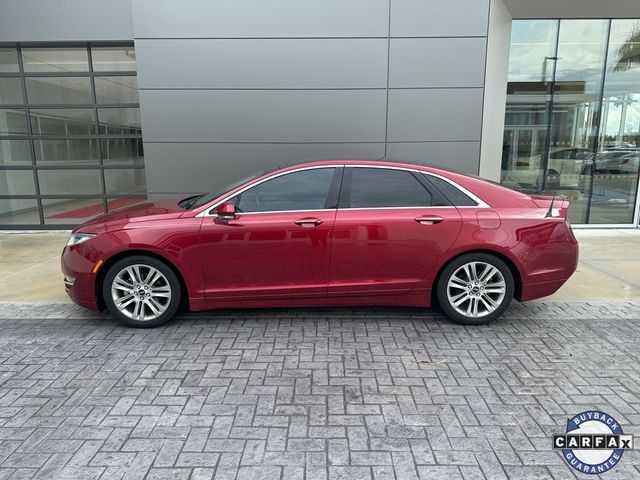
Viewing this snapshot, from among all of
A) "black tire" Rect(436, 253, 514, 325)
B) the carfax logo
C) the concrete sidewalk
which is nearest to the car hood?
the concrete sidewalk

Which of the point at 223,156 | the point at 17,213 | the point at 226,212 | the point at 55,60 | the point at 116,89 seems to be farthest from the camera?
the point at 17,213

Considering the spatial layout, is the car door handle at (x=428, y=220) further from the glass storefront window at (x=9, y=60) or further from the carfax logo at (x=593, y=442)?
the glass storefront window at (x=9, y=60)

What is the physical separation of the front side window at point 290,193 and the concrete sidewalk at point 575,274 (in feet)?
8.65

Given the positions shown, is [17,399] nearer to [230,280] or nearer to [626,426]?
[230,280]

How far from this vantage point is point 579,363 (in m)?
3.55

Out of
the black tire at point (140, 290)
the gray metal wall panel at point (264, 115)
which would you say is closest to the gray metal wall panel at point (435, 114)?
the gray metal wall panel at point (264, 115)

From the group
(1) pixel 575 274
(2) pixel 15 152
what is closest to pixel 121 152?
(2) pixel 15 152

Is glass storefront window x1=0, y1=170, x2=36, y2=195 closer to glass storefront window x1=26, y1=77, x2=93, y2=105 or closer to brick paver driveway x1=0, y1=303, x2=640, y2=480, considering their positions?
glass storefront window x1=26, y1=77, x2=93, y2=105

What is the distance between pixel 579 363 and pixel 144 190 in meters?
8.00

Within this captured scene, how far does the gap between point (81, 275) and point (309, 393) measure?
2.50m

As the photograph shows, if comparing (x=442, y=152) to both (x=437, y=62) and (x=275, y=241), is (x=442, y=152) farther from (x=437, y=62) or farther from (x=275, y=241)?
(x=275, y=241)

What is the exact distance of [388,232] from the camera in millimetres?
4129

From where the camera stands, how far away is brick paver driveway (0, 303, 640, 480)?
2.47 meters

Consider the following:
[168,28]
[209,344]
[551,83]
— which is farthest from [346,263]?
[551,83]
